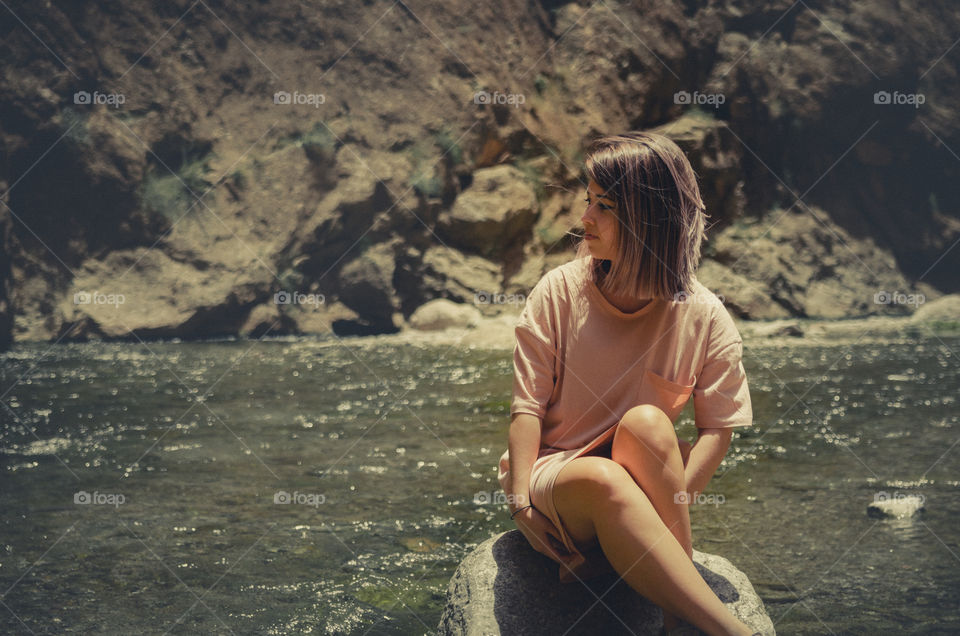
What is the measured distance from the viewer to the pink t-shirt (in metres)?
2.95

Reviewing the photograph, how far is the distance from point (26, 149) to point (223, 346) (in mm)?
7225

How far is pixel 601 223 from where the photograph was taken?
2895mm

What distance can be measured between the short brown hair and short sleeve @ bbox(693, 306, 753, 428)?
0.70 ft

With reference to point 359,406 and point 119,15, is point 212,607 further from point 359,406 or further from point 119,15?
point 119,15
